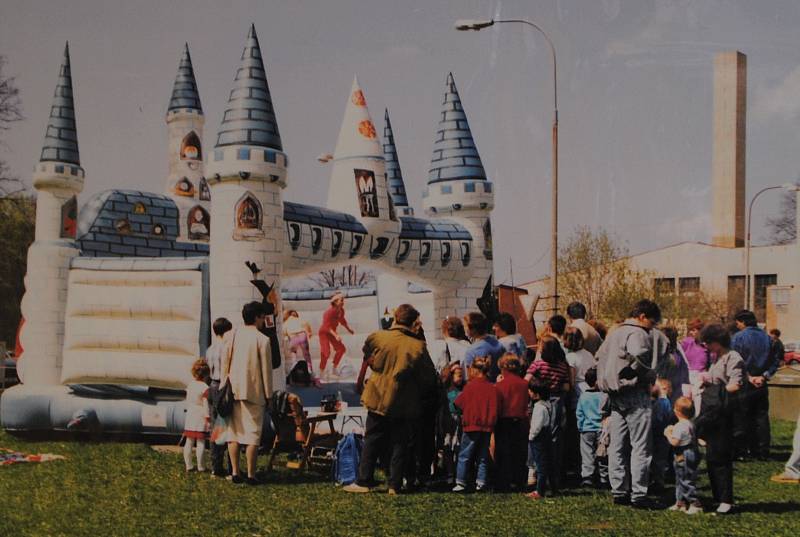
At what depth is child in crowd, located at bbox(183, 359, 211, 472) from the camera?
9344mm

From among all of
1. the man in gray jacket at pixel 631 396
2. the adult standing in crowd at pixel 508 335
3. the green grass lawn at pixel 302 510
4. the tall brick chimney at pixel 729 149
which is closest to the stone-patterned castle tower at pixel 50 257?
the green grass lawn at pixel 302 510

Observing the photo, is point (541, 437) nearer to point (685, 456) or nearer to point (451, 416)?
point (451, 416)

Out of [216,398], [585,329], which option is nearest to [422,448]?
[216,398]

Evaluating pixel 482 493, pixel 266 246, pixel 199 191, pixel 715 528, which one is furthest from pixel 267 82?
pixel 715 528

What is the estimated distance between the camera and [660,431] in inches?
346

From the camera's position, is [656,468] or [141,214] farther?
[141,214]

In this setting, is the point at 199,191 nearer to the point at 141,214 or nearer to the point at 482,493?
the point at 141,214

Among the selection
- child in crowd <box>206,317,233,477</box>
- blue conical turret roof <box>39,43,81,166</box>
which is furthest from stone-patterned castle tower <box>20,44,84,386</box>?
child in crowd <box>206,317,233,477</box>

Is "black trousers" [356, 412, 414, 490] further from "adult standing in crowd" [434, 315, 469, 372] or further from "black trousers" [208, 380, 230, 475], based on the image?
"black trousers" [208, 380, 230, 475]

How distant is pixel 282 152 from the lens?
1249 centimetres

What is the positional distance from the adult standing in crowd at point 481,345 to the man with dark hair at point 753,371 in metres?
Result: 3.20

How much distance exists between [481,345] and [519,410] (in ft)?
2.50

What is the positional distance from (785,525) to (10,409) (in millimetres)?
9624

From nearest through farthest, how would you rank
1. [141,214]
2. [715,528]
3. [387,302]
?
1. [715,528]
2. [141,214]
3. [387,302]
